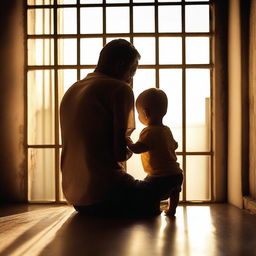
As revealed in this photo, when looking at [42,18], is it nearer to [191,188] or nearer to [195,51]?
[195,51]

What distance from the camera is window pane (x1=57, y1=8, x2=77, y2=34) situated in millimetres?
2221

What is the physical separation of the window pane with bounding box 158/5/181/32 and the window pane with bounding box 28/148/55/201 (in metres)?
1.01

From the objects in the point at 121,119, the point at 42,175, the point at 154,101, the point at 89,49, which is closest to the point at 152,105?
the point at 154,101

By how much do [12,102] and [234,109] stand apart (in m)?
1.28

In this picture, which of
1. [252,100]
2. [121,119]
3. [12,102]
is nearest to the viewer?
[121,119]

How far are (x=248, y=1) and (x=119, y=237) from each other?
139cm

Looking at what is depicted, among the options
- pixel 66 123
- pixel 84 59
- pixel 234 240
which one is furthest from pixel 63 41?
pixel 234 240

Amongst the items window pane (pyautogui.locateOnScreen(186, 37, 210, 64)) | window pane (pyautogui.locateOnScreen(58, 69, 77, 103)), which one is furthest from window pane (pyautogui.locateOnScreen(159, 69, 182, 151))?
window pane (pyautogui.locateOnScreen(58, 69, 77, 103))

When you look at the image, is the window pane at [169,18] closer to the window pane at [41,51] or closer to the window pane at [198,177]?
the window pane at [41,51]

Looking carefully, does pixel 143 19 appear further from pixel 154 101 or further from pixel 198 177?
pixel 198 177

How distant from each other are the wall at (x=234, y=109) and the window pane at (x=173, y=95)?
0.29 m

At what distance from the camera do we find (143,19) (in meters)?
2.20

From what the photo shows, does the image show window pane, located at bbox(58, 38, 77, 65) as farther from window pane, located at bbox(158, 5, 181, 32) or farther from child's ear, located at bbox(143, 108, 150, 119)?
child's ear, located at bbox(143, 108, 150, 119)

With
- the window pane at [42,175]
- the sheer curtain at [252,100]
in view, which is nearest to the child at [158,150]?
the sheer curtain at [252,100]
